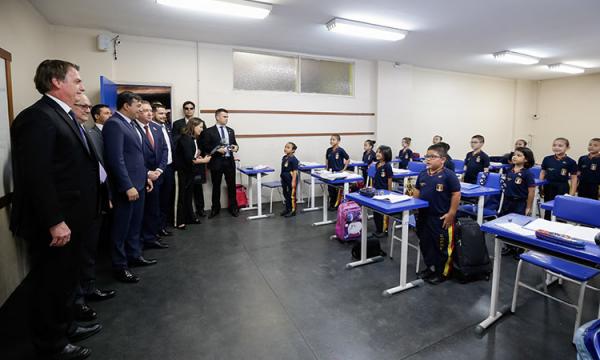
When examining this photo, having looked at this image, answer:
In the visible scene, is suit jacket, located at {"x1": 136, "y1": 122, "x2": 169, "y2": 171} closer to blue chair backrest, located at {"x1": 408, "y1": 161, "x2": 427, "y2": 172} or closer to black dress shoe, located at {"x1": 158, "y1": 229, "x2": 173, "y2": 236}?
black dress shoe, located at {"x1": 158, "y1": 229, "x2": 173, "y2": 236}

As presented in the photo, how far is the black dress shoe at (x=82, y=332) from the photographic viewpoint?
214cm

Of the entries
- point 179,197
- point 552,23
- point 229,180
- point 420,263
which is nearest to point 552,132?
point 552,23

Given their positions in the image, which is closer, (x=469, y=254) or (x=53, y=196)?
(x=53, y=196)

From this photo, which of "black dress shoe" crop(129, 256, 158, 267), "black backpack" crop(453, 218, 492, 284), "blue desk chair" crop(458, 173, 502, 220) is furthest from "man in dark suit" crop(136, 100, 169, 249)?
"blue desk chair" crop(458, 173, 502, 220)

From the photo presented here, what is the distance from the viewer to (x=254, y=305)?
2.62m

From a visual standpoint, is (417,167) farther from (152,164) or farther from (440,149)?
(152,164)

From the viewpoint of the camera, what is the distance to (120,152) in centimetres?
266

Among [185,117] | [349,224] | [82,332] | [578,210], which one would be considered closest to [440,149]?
[578,210]

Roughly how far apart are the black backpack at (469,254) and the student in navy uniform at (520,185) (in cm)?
88

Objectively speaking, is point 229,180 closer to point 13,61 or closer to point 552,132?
point 13,61

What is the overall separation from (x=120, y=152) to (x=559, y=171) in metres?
5.33

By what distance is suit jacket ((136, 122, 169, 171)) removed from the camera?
3328 mm

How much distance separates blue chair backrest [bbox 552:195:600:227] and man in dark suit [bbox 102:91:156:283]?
11.7 ft

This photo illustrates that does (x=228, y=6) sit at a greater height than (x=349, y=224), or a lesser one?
greater
